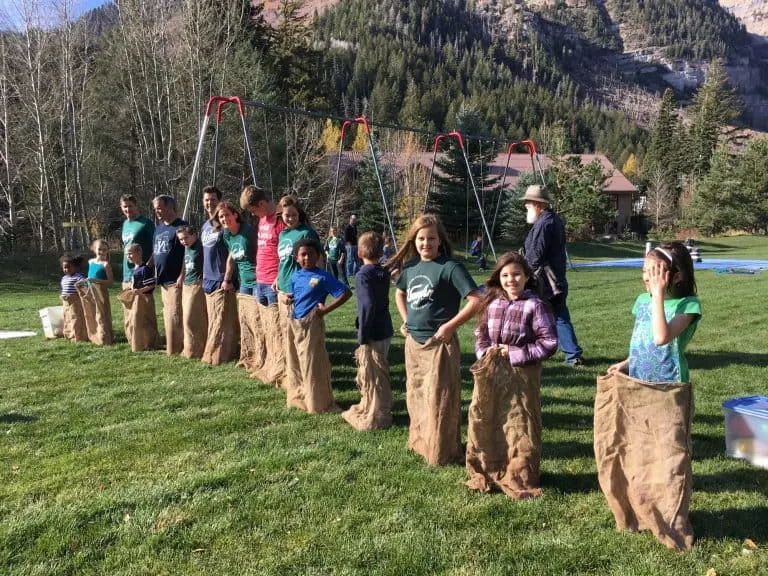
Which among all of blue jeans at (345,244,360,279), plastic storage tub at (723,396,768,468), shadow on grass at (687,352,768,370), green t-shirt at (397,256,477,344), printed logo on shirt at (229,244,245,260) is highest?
printed logo on shirt at (229,244,245,260)

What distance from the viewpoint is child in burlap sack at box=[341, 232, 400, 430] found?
14.1 feet

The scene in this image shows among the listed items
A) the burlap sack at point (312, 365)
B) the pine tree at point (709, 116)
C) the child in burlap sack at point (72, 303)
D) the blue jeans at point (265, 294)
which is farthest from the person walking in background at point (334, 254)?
the pine tree at point (709, 116)

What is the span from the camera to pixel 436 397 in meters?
3.63

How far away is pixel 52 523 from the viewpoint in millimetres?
3084

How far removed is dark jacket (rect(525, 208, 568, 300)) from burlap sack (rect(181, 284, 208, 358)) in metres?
3.58

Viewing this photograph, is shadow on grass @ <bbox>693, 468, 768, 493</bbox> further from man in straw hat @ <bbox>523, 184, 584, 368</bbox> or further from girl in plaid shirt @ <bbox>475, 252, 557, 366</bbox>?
man in straw hat @ <bbox>523, 184, 584, 368</bbox>

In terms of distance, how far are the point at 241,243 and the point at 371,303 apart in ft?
7.44

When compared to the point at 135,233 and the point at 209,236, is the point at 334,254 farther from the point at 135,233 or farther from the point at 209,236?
the point at 209,236

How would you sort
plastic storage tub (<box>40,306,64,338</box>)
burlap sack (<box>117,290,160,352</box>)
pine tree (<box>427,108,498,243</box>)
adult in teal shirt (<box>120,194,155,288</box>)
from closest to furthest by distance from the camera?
adult in teal shirt (<box>120,194,155,288</box>) → burlap sack (<box>117,290,160,352</box>) → plastic storage tub (<box>40,306,64,338</box>) → pine tree (<box>427,108,498,243</box>)

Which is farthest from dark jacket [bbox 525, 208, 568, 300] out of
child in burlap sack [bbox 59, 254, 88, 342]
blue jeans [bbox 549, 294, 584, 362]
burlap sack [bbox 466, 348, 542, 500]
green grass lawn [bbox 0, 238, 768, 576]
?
child in burlap sack [bbox 59, 254, 88, 342]

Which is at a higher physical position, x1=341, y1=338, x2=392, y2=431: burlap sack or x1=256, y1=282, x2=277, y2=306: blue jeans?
x1=256, y1=282, x2=277, y2=306: blue jeans

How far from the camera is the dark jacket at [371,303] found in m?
4.28

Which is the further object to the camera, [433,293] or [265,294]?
[265,294]

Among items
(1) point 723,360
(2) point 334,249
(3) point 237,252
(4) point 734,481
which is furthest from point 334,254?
(4) point 734,481
